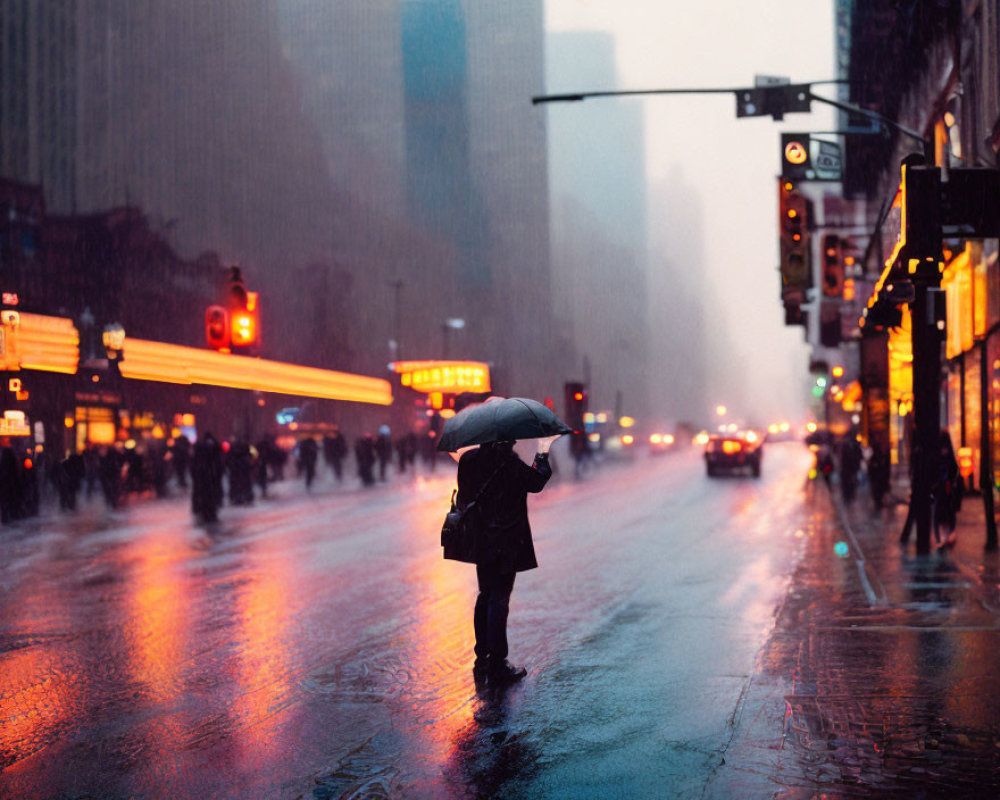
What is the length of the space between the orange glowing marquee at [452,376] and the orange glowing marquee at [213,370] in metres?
10.9

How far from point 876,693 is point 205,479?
63.1 feet

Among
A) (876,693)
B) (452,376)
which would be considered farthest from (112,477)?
(452,376)

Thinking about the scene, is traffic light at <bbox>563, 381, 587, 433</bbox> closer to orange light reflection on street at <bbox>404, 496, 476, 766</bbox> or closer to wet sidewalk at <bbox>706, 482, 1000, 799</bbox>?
orange light reflection on street at <bbox>404, 496, 476, 766</bbox>

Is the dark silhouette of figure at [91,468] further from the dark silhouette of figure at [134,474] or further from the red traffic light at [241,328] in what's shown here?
the red traffic light at [241,328]

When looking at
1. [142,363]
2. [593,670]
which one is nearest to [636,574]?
[593,670]

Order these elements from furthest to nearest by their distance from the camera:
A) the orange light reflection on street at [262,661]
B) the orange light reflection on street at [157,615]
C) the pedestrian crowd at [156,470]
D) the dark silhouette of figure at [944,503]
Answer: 1. the pedestrian crowd at [156,470]
2. the dark silhouette of figure at [944,503]
3. the orange light reflection on street at [157,615]
4. the orange light reflection on street at [262,661]

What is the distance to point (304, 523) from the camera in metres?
23.4

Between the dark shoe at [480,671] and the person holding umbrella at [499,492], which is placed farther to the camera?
the person holding umbrella at [499,492]

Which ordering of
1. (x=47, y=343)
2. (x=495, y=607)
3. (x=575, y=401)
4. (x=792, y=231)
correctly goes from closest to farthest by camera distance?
(x=495, y=607) → (x=792, y=231) → (x=47, y=343) → (x=575, y=401)

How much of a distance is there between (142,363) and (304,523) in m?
14.6

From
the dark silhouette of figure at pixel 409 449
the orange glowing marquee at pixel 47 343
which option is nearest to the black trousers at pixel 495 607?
the orange glowing marquee at pixel 47 343

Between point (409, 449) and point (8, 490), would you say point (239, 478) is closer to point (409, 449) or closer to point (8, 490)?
point (8, 490)

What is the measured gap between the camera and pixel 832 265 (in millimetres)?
28984

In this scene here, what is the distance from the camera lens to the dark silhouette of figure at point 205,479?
23.9 meters
